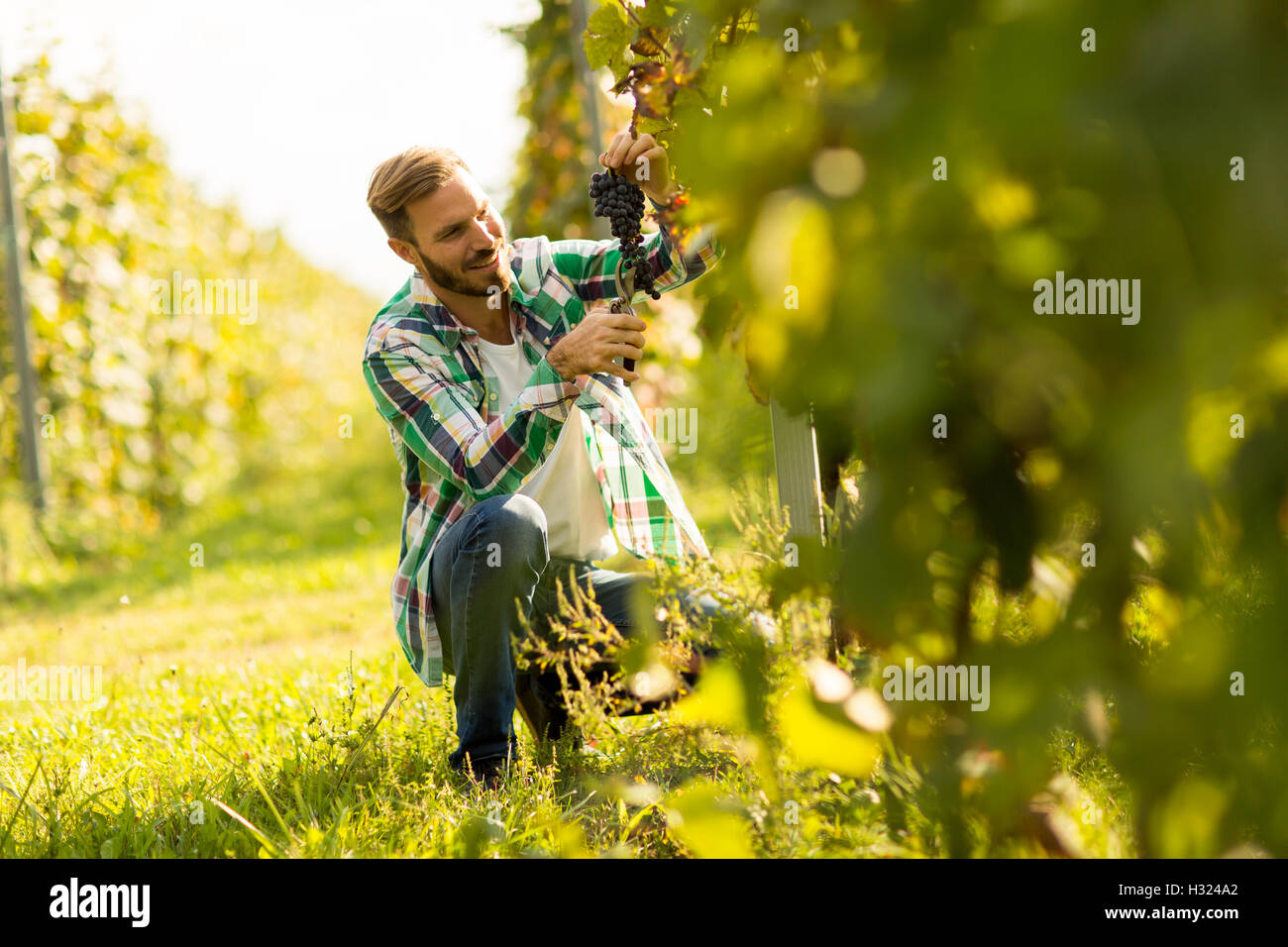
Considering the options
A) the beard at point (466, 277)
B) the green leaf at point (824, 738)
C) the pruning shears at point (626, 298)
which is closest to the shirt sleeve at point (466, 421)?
the pruning shears at point (626, 298)

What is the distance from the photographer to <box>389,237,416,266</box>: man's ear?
95.4 inches

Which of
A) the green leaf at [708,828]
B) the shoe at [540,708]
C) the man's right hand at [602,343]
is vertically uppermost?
the man's right hand at [602,343]

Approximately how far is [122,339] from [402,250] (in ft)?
17.2

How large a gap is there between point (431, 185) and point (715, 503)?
3263 millimetres

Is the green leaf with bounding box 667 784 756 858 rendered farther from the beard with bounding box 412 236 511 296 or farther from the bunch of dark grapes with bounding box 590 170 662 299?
the beard with bounding box 412 236 511 296

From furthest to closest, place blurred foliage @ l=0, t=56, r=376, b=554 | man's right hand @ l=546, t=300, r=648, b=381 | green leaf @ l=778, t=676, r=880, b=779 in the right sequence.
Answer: blurred foliage @ l=0, t=56, r=376, b=554 → man's right hand @ l=546, t=300, r=648, b=381 → green leaf @ l=778, t=676, r=880, b=779

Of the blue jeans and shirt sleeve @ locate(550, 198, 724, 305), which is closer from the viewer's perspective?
the blue jeans

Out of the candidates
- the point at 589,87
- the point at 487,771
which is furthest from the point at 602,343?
the point at 589,87

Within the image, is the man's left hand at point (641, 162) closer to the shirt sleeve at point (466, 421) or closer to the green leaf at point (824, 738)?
the shirt sleeve at point (466, 421)

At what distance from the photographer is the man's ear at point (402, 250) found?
242 centimetres

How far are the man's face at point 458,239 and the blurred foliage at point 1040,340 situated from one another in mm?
1355

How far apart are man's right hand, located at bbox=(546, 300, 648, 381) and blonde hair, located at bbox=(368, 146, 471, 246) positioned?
65 centimetres

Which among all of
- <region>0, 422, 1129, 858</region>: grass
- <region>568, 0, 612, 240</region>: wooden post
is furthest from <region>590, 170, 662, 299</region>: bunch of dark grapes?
<region>568, 0, 612, 240</region>: wooden post
